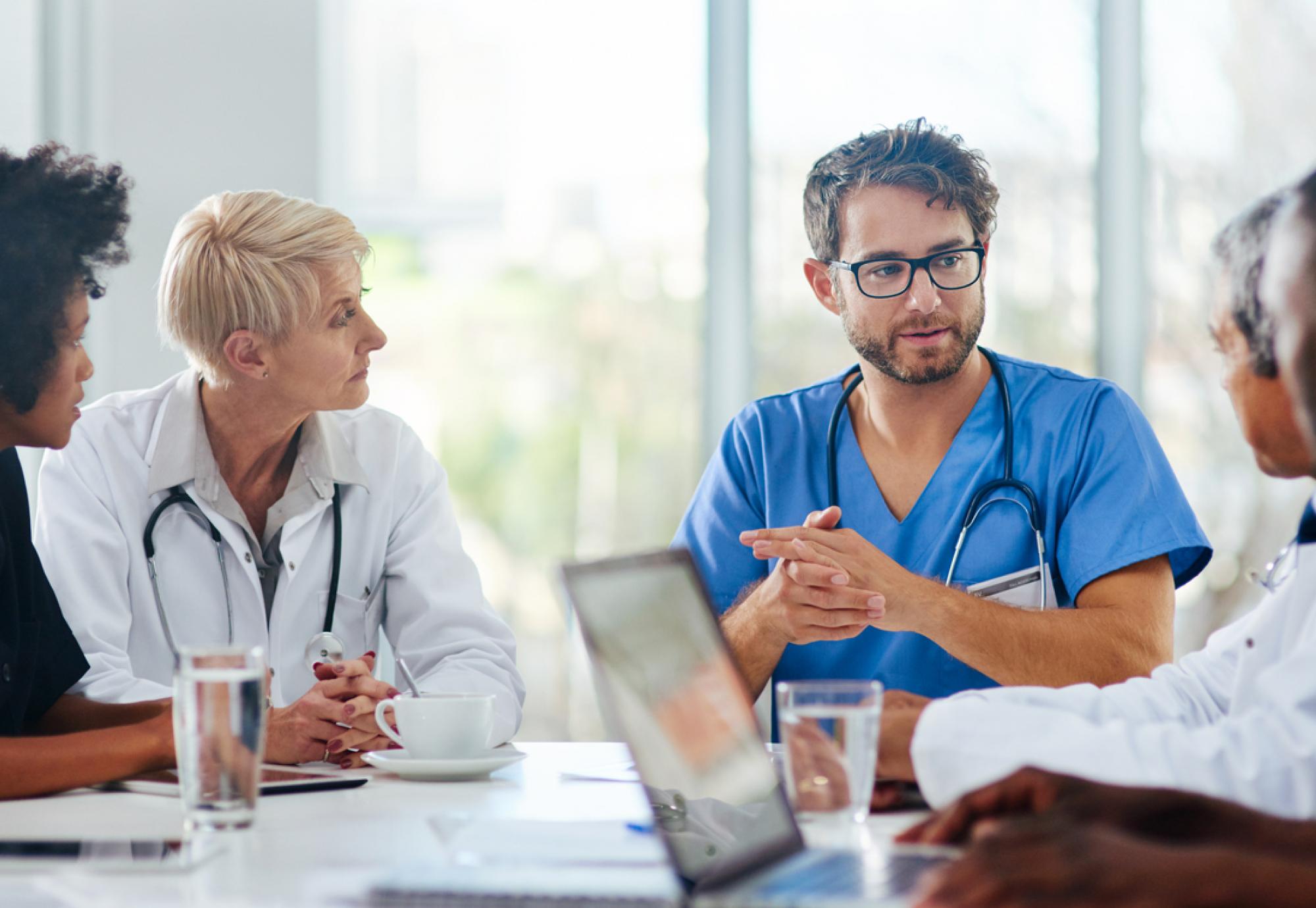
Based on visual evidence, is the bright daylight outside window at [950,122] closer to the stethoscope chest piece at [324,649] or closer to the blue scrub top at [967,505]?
the blue scrub top at [967,505]

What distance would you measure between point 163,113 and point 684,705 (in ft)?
8.87

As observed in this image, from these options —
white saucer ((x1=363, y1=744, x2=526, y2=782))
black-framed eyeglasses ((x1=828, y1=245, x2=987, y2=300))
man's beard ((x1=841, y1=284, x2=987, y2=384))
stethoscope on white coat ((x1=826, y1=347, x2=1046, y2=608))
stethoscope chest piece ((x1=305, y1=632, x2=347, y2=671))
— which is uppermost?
black-framed eyeglasses ((x1=828, y1=245, x2=987, y2=300))

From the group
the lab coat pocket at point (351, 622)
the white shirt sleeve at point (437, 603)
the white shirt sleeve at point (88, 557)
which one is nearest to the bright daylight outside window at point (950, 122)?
the white shirt sleeve at point (437, 603)

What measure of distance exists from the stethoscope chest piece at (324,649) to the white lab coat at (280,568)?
9 cm

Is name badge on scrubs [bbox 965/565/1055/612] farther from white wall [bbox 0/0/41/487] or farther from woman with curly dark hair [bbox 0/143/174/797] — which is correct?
white wall [bbox 0/0/41/487]

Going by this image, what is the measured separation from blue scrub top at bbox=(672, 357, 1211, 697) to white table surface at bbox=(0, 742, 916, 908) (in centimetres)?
56

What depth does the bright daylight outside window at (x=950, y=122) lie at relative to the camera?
3.32 meters

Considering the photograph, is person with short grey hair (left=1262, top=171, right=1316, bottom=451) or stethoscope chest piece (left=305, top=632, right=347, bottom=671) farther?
stethoscope chest piece (left=305, top=632, right=347, bottom=671)

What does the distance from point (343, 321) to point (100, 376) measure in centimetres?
132

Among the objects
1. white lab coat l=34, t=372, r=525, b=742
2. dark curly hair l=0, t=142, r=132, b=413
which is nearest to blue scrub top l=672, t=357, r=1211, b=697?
white lab coat l=34, t=372, r=525, b=742

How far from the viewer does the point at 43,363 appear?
1.47 m

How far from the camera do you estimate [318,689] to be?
1.49 metres

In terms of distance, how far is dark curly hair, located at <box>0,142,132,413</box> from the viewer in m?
1.45

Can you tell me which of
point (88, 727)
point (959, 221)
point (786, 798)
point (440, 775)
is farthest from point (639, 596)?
point (959, 221)
